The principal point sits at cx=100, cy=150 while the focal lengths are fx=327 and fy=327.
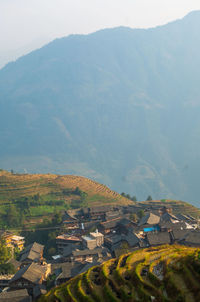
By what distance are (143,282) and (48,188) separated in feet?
222

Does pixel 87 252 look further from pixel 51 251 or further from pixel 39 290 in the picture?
pixel 51 251

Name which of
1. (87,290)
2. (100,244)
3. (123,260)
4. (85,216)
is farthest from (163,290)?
(85,216)

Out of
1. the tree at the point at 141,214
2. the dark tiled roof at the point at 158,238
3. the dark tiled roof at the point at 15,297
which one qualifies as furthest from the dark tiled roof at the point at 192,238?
the dark tiled roof at the point at 15,297

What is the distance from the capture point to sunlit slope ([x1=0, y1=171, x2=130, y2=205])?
79.2m

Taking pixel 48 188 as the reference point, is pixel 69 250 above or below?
below

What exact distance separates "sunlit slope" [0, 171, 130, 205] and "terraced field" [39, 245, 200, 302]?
57083 millimetres

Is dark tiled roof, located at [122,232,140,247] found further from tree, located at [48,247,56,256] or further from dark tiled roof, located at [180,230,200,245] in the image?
A: tree, located at [48,247,56,256]

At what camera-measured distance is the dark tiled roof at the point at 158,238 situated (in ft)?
135

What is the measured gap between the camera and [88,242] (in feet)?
153

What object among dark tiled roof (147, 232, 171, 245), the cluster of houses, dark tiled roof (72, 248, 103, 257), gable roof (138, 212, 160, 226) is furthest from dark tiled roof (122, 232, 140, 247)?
gable roof (138, 212, 160, 226)

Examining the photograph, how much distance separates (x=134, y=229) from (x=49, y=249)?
1431cm

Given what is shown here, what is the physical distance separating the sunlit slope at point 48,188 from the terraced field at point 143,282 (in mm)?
57083

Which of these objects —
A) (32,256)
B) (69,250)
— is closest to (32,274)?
(32,256)

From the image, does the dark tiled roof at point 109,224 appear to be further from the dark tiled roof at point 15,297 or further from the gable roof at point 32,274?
the dark tiled roof at point 15,297
